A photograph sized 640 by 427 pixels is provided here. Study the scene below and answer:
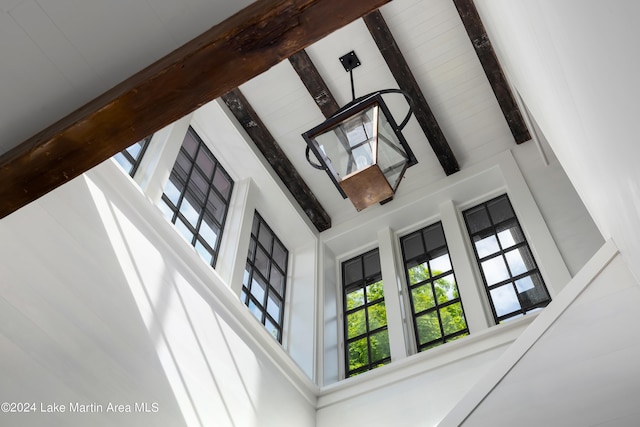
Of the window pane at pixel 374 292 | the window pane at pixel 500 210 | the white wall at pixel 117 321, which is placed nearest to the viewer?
the white wall at pixel 117 321

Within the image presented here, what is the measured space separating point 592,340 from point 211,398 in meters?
2.17

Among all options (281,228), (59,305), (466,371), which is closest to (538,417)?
(466,371)

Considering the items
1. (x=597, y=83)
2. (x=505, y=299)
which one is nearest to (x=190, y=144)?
(x=505, y=299)

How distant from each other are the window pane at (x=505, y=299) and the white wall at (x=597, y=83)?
2074 mm

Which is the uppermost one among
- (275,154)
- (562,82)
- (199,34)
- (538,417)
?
(275,154)

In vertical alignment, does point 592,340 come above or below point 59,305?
below

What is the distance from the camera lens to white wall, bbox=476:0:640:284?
2.89 feet

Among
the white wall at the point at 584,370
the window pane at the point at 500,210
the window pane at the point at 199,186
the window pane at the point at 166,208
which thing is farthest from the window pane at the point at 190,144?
the white wall at the point at 584,370

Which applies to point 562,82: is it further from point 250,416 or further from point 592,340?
point 250,416

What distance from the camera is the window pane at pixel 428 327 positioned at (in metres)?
4.83

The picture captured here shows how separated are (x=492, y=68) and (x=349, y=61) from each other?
1.34 m

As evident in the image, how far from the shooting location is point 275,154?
19.3 ft

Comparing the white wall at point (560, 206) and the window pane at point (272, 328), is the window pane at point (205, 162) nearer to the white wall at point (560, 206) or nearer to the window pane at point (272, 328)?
the window pane at point (272, 328)

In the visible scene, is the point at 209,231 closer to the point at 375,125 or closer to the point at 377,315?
the point at 377,315
